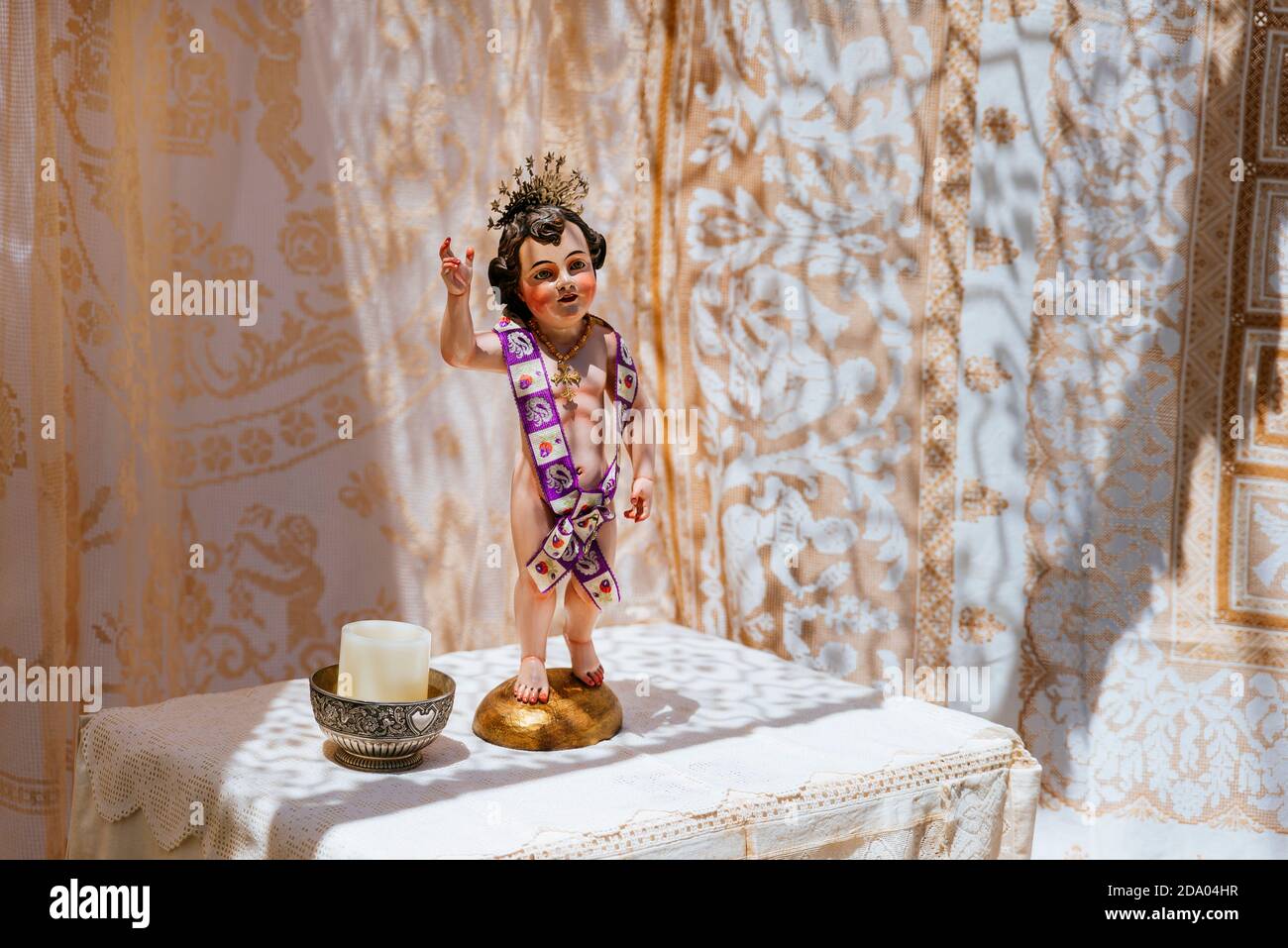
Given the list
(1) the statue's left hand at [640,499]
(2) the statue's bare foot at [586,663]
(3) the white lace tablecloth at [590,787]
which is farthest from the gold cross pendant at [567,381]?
(3) the white lace tablecloth at [590,787]

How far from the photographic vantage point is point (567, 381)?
1.64 m

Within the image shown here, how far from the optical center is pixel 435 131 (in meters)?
2.10

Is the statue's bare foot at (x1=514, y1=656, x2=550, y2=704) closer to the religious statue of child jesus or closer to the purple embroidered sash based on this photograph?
the religious statue of child jesus

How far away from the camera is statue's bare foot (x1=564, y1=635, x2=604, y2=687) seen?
5.63 feet

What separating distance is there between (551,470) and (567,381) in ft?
0.40

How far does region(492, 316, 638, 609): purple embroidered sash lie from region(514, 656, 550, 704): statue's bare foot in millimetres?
104

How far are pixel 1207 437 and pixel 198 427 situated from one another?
5.21 ft

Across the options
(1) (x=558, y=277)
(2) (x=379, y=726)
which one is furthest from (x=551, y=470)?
(2) (x=379, y=726)

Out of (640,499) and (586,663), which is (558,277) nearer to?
(640,499)

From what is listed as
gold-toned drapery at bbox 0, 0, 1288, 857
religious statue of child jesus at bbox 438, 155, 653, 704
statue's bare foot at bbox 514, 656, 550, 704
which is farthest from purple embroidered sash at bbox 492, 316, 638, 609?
gold-toned drapery at bbox 0, 0, 1288, 857

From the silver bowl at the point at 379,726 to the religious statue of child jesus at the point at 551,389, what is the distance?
0.55ft
